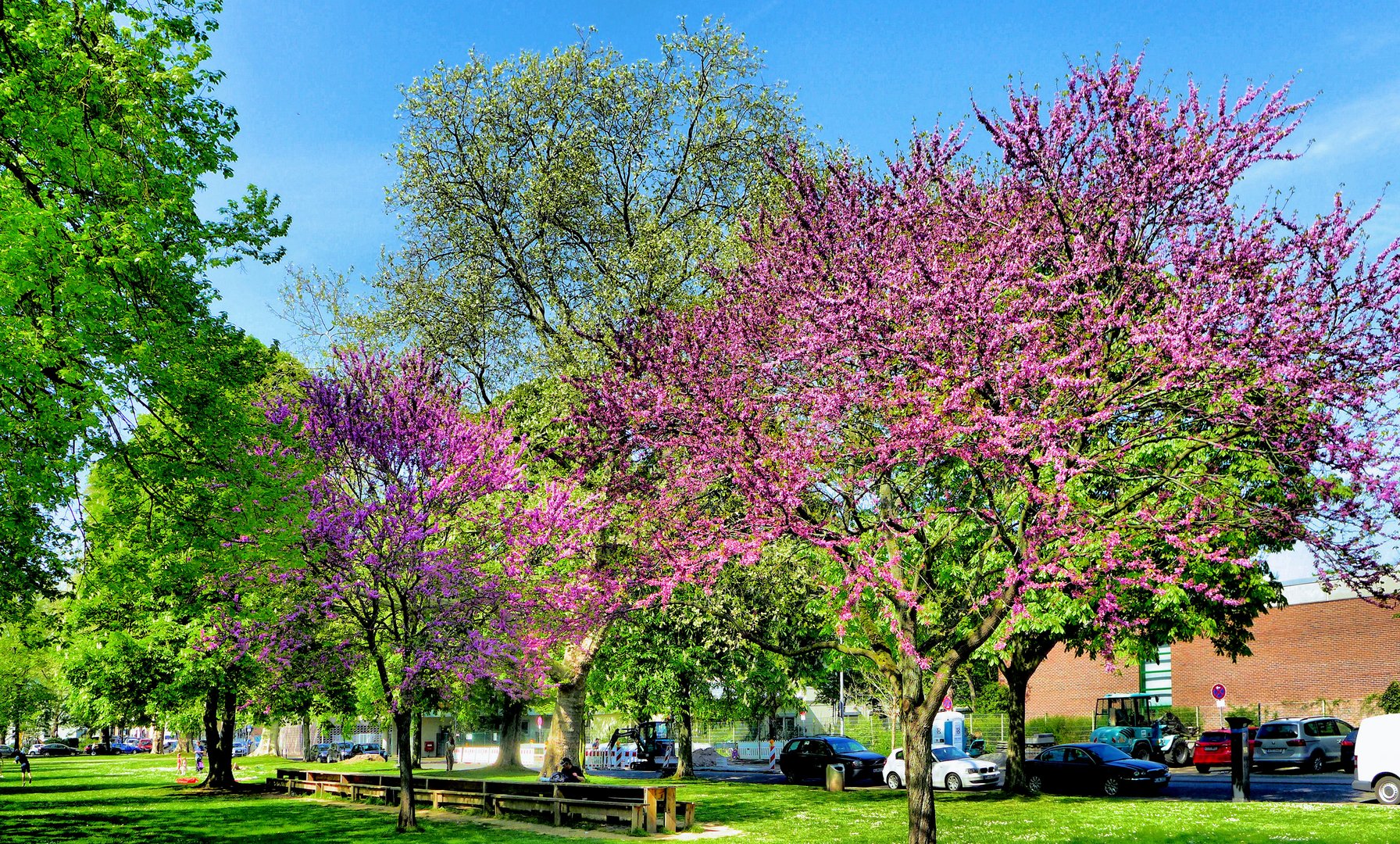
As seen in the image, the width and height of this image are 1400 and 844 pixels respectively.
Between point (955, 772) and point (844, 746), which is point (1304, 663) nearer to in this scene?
point (844, 746)

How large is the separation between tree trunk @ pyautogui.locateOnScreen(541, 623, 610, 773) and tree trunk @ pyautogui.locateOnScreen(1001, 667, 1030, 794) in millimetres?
11850

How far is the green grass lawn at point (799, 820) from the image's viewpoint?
1734 centimetres

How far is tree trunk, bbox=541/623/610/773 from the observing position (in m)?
29.7

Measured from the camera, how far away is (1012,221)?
46.3 feet

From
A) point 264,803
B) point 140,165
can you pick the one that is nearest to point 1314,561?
point 140,165

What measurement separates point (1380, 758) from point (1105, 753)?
738 cm

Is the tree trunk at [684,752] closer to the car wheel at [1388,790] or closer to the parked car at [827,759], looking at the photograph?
the parked car at [827,759]

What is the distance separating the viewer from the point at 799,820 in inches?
872

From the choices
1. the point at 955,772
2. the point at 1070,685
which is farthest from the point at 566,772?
the point at 1070,685

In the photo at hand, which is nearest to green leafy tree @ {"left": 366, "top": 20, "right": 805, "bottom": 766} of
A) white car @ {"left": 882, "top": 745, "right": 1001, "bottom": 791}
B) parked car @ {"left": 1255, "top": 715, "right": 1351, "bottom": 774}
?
white car @ {"left": 882, "top": 745, "right": 1001, "bottom": 791}

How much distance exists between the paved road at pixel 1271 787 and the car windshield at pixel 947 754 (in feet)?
20.7

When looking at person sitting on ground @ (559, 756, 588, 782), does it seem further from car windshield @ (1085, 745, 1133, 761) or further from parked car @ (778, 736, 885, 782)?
car windshield @ (1085, 745, 1133, 761)

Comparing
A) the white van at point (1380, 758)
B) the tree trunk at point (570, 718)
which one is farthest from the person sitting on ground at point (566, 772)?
the white van at point (1380, 758)

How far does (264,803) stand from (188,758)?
44313 millimetres
